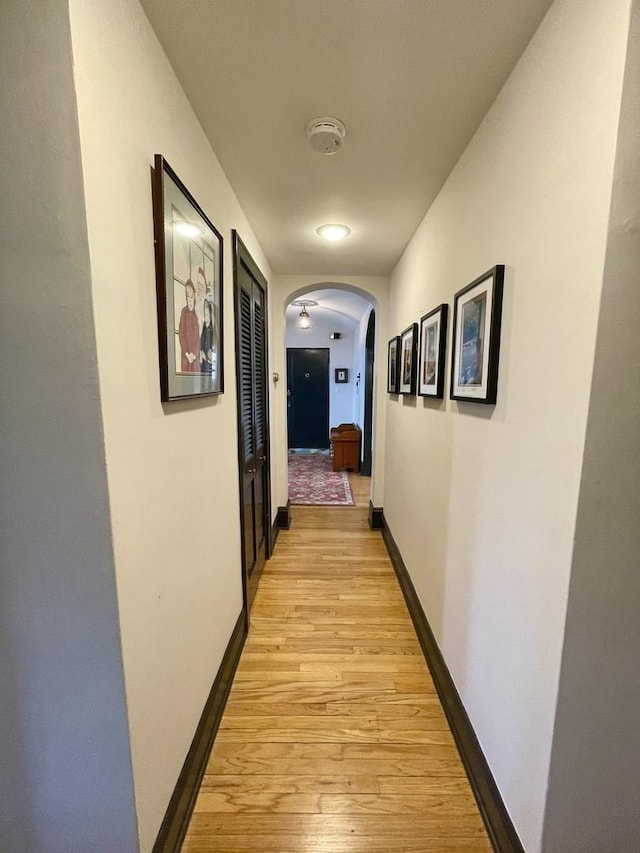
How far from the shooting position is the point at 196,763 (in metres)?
1.24

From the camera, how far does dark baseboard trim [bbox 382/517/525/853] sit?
3.45 feet

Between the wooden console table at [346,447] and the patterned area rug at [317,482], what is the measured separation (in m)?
0.16

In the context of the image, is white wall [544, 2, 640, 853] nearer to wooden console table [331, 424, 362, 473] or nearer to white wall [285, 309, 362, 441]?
wooden console table [331, 424, 362, 473]

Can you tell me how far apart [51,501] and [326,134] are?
1.50 meters

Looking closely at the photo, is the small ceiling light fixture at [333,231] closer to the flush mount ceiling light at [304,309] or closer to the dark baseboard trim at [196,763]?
the dark baseboard trim at [196,763]

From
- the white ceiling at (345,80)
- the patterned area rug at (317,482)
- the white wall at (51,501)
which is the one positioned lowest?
the patterned area rug at (317,482)

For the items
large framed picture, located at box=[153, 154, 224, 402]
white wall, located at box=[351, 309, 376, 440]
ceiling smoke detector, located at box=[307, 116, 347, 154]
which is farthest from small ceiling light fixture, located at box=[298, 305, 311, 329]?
large framed picture, located at box=[153, 154, 224, 402]

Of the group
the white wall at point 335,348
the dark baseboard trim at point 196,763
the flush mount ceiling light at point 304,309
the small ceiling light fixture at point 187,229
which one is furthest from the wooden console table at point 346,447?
the small ceiling light fixture at point 187,229

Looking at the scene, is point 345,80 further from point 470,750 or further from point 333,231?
point 470,750

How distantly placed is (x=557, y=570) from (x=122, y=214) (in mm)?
1326

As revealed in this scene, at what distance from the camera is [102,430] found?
2.45 ft

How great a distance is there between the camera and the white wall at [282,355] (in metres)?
3.23

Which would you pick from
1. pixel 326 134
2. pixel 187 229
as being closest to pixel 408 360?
pixel 326 134

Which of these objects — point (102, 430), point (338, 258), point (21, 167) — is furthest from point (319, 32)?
point (338, 258)
